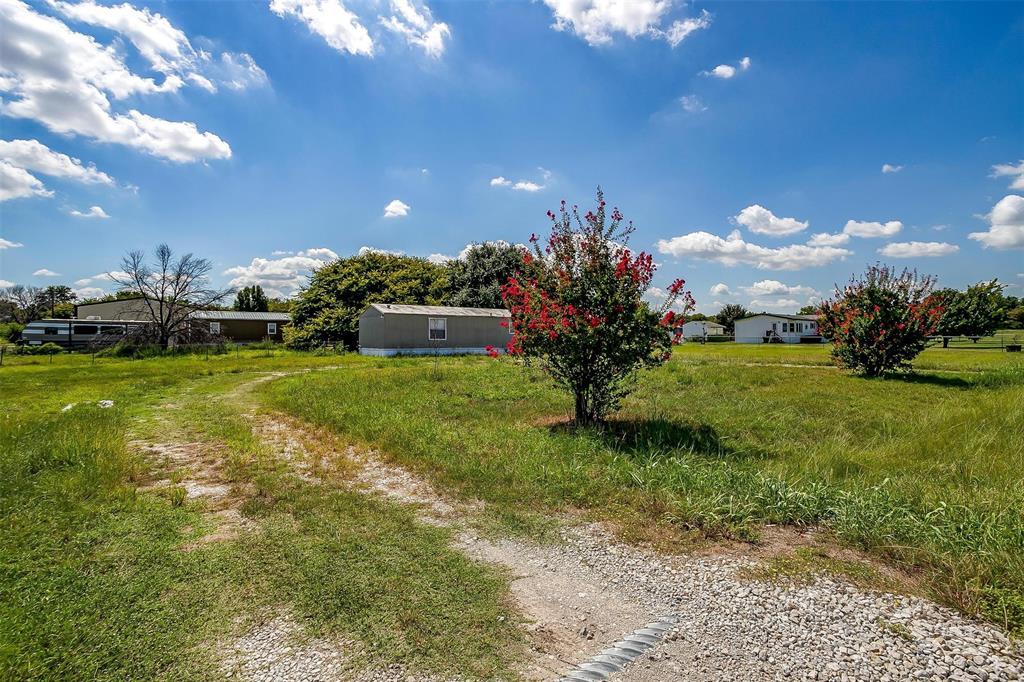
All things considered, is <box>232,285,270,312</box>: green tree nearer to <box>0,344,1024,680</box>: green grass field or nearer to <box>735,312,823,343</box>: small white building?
<box>0,344,1024,680</box>: green grass field

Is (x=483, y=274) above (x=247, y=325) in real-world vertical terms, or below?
above

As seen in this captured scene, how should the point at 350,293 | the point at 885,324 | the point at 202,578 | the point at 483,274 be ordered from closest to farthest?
the point at 202,578 → the point at 885,324 → the point at 350,293 → the point at 483,274

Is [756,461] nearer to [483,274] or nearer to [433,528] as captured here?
[433,528]

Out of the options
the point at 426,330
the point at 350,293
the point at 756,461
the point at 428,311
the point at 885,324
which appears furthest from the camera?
the point at 350,293

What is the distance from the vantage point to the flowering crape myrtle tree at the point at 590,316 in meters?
6.83

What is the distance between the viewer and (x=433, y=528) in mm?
4074

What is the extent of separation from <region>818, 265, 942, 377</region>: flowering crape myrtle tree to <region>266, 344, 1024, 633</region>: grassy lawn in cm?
262

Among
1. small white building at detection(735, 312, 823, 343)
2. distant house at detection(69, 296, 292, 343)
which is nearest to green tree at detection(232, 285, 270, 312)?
distant house at detection(69, 296, 292, 343)

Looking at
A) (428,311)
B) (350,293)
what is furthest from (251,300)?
(428,311)

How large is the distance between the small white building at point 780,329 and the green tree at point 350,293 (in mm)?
37438

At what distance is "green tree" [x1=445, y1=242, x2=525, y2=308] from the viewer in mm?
36750

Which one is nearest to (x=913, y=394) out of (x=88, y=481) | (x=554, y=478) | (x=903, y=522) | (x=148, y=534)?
(x=903, y=522)

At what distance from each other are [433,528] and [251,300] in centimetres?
5477

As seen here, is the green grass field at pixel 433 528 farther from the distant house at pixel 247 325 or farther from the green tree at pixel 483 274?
the distant house at pixel 247 325
